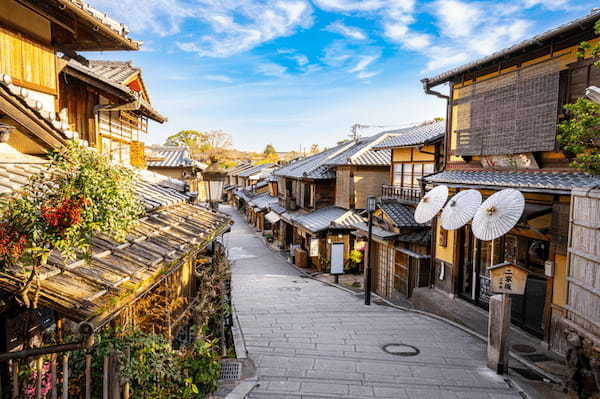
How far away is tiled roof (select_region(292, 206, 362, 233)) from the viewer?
77.6ft

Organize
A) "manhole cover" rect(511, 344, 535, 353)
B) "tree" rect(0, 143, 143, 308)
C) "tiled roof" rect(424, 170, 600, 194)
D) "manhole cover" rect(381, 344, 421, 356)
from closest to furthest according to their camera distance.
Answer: "tree" rect(0, 143, 143, 308) → "tiled roof" rect(424, 170, 600, 194) → "manhole cover" rect(511, 344, 535, 353) → "manhole cover" rect(381, 344, 421, 356)

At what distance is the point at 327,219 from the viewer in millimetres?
25094

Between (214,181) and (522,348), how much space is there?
413 inches

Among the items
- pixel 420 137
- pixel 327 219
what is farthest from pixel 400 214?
pixel 327 219

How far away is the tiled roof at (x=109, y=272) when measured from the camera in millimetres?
3637

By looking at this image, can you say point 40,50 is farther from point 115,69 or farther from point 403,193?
point 403,193

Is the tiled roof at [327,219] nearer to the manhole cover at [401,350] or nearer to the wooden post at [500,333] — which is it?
the manhole cover at [401,350]

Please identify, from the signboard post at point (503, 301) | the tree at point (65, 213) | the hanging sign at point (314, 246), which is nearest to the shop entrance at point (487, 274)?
the signboard post at point (503, 301)

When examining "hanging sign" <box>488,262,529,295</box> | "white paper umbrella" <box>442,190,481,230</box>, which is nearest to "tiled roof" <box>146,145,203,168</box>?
"white paper umbrella" <box>442,190,481,230</box>

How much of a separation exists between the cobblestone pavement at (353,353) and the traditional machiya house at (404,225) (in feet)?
7.91

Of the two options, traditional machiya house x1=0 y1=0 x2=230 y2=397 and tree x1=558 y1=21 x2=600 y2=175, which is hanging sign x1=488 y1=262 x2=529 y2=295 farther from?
traditional machiya house x1=0 y1=0 x2=230 y2=397

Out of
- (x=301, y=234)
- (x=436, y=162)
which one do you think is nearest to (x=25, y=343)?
(x=436, y=162)

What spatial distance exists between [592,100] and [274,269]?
71.3ft

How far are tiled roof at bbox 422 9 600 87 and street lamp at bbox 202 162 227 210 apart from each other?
377 inches
